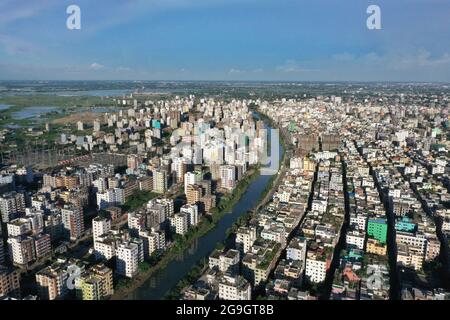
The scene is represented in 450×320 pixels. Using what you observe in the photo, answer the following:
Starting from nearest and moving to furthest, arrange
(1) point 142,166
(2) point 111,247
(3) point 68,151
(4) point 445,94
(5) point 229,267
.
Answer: (5) point 229,267 → (2) point 111,247 → (1) point 142,166 → (3) point 68,151 → (4) point 445,94

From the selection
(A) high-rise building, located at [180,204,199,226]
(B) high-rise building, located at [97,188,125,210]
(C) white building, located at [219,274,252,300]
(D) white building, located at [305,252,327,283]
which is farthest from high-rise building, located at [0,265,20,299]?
(D) white building, located at [305,252,327,283]

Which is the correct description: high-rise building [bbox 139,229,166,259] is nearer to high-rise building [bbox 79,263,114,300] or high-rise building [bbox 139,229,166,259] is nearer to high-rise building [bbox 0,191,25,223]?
high-rise building [bbox 79,263,114,300]

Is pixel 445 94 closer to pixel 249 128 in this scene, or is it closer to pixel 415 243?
pixel 249 128

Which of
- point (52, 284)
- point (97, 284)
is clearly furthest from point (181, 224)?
point (52, 284)

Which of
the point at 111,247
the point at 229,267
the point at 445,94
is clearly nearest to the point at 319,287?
the point at 229,267

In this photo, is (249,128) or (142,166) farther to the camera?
(249,128)

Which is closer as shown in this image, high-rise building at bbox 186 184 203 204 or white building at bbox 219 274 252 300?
white building at bbox 219 274 252 300
